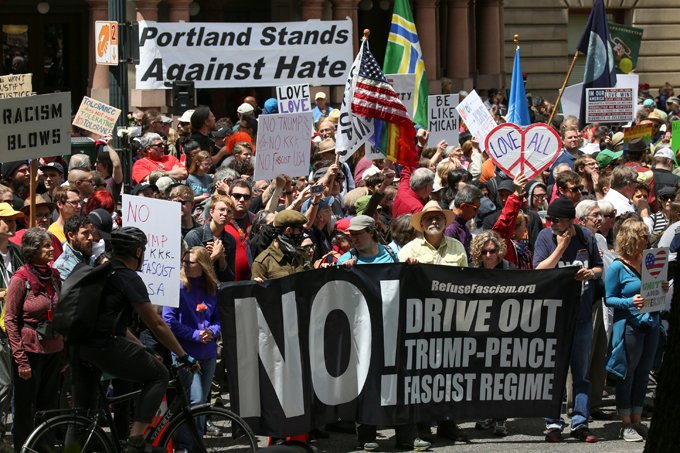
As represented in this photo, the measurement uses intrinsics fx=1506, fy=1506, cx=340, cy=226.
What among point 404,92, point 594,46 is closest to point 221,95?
point 594,46

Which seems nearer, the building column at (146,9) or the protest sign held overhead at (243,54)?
the protest sign held overhead at (243,54)

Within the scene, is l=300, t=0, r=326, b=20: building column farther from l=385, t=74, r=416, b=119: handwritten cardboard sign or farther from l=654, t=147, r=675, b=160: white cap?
l=654, t=147, r=675, b=160: white cap

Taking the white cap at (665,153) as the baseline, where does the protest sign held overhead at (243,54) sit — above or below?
above

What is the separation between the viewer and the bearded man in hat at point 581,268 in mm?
10578

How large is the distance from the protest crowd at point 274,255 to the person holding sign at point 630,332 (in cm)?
1

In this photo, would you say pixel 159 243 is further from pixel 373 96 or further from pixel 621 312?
pixel 373 96

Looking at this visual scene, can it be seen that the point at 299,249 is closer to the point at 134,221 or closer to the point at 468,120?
the point at 134,221

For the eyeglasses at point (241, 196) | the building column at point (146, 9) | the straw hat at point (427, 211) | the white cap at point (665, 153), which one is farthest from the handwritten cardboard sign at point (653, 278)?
the building column at point (146, 9)

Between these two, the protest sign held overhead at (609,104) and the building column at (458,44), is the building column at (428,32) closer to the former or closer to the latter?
the building column at (458,44)

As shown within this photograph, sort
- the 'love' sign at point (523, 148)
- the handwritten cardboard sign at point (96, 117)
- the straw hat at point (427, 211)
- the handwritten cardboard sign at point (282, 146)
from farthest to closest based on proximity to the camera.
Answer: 1. the handwritten cardboard sign at point (96, 117)
2. the 'love' sign at point (523, 148)
3. the handwritten cardboard sign at point (282, 146)
4. the straw hat at point (427, 211)

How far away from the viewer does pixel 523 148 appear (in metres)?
13.1

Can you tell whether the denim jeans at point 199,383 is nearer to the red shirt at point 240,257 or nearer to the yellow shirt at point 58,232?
the red shirt at point 240,257

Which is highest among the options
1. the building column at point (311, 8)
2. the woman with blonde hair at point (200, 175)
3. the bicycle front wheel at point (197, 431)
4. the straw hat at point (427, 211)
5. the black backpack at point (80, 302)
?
the building column at point (311, 8)

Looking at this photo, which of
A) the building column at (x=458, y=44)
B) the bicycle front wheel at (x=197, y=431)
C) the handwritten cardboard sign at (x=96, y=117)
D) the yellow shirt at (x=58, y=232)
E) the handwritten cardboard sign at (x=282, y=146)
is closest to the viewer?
the bicycle front wheel at (x=197, y=431)
